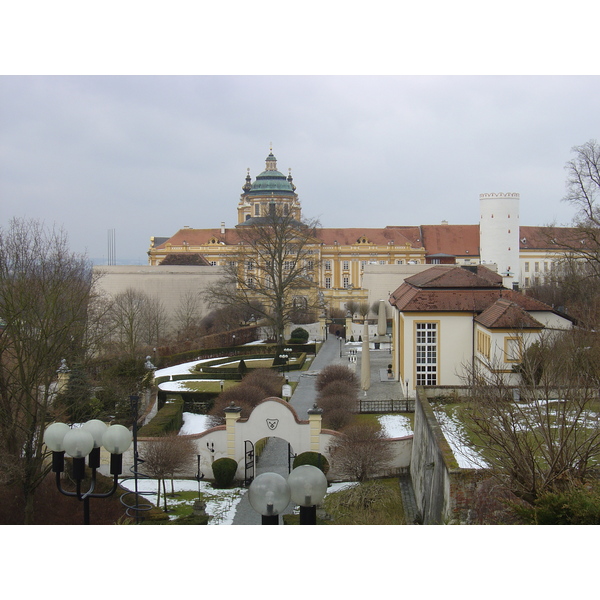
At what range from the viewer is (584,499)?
6.89m

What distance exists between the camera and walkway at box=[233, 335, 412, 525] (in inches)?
557

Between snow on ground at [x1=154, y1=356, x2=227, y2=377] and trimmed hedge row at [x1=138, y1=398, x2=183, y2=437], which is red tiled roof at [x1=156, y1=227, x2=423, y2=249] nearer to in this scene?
snow on ground at [x1=154, y1=356, x2=227, y2=377]

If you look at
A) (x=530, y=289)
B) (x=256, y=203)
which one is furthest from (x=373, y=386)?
(x=256, y=203)

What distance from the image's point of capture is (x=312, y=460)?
604 inches

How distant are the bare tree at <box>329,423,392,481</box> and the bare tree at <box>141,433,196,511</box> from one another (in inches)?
130

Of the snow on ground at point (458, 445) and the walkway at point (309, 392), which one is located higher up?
the snow on ground at point (458, 445)

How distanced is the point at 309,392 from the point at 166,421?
7380mm

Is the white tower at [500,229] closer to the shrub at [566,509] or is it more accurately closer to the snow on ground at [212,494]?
the snow on ground at [212,494]

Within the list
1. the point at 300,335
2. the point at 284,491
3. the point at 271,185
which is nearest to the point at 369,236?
the point at 271,185

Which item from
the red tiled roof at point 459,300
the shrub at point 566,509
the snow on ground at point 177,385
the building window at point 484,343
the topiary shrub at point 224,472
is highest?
the red tiled roof at point 459,300

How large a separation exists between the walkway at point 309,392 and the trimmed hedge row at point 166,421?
2.62 m

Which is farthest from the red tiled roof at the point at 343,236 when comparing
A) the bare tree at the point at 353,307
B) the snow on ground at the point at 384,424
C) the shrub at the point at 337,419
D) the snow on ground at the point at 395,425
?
the shrub at the point at 337,419

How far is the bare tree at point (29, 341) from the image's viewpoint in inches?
535

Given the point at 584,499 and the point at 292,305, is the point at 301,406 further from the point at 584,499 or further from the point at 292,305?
the point at 584,499
